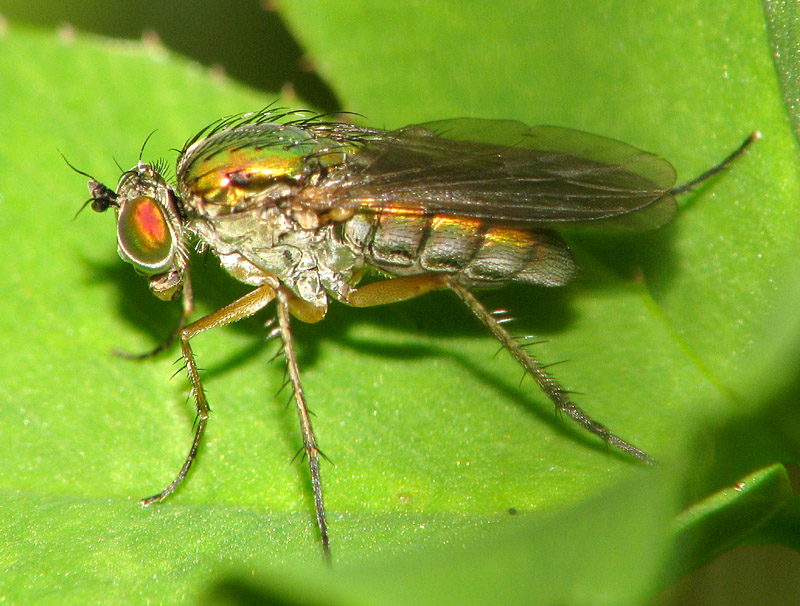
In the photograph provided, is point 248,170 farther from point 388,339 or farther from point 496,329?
point 496,329

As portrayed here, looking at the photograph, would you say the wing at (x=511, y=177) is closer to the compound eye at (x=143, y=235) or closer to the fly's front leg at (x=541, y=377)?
the fly's front leg at (x=541, y=377)

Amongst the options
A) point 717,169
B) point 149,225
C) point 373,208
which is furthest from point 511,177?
point 149,225

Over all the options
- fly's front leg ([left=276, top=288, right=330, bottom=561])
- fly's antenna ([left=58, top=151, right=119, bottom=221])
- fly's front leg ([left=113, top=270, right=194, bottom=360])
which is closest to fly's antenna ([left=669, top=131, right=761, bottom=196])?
fly's front leg ([left=276, top=288, right=330, bottom=561])

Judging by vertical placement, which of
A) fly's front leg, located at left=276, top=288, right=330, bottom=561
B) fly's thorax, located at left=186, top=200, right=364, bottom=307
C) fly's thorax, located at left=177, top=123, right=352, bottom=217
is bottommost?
fly's front leg, located at left=276, top=288, right=330, bottom=561

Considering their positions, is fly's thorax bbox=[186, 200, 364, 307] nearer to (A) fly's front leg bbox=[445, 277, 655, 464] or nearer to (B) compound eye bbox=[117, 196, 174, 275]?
(B) compound eye bbox=[117, 196, 174, 275]

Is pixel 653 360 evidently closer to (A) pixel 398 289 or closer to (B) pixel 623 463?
(B) pixel 623 463

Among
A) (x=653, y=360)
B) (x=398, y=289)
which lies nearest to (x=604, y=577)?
(x=653, y=360)
